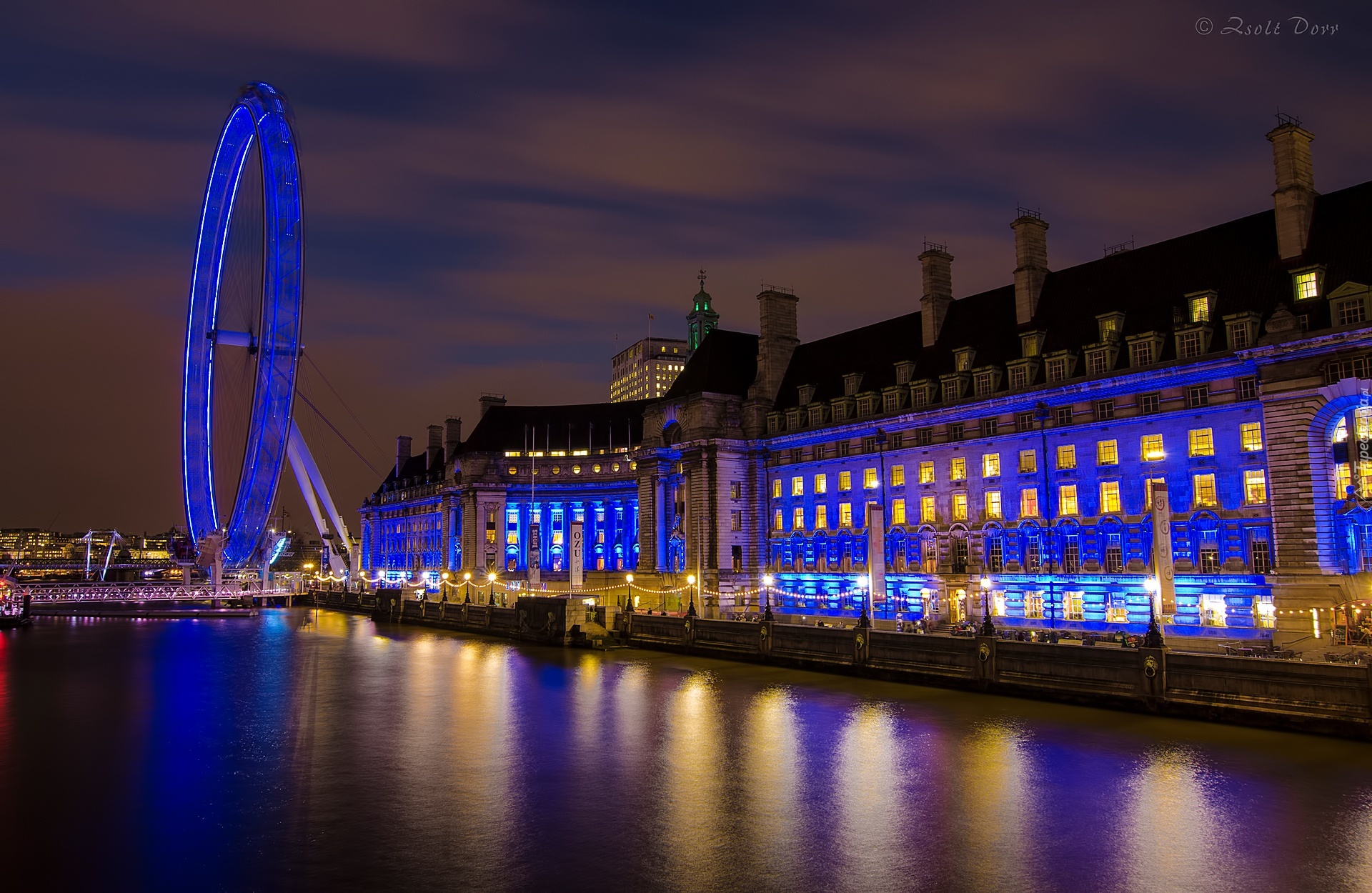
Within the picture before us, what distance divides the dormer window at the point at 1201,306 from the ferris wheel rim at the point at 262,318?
57.7m

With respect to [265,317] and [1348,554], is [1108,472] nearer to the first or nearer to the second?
[1348,554]

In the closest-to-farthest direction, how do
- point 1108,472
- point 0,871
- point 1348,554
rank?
point 0,871
point 1348,554
point 1108,472

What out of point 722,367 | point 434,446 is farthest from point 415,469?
point 722,367

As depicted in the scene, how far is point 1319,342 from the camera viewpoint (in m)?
47.5

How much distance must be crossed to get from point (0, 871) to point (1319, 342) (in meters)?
54.0

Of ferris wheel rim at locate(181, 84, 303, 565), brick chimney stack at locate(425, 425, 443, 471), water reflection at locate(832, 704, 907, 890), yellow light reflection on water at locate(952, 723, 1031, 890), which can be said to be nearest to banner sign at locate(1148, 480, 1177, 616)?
yellow light reflection on water at locate(952, 723, 1031, 890)

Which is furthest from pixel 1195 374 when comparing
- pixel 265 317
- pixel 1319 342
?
pixel 265 317

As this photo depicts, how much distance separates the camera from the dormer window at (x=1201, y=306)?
55.0m

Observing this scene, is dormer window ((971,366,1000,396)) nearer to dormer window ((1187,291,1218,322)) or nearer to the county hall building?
the county hall building

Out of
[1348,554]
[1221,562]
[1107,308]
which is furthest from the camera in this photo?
[1107,308]

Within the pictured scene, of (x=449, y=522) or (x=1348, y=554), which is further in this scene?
(x=449, y=522)

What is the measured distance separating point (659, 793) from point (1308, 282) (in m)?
46.7

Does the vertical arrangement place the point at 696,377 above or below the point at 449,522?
above

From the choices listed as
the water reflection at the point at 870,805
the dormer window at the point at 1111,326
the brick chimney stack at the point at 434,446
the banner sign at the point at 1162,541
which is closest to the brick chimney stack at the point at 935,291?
the dormer window at the point at 1111,326
